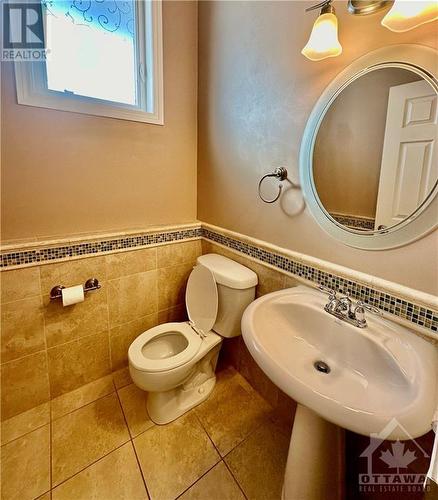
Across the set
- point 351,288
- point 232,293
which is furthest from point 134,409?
point 351,288

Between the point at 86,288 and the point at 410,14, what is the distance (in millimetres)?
1747

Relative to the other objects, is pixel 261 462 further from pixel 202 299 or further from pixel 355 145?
pixel 355 145

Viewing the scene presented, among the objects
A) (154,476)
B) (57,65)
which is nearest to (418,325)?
(154,476)

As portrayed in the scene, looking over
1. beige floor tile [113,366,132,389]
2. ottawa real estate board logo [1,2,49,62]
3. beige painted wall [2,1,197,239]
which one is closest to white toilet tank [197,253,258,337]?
beige painted wall [2,1,197,239]

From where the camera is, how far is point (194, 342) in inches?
55.7

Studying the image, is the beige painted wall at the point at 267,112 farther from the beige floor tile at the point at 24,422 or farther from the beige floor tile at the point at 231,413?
the beige floor tile at the point at 24,422

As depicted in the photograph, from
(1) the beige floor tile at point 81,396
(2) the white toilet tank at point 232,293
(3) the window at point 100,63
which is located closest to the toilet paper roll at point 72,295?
(1) the beige floor tile at point 81,396

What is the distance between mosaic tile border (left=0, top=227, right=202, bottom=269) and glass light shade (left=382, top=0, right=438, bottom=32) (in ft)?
4.55

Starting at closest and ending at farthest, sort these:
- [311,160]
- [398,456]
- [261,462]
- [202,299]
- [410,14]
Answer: [410,14]
[398,456]
[311,160]
[261,462]
[202,299]

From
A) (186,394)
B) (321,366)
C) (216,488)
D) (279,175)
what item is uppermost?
(279,175)

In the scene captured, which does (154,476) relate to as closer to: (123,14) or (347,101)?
(347,101)

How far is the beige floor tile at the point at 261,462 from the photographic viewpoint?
3.55ft

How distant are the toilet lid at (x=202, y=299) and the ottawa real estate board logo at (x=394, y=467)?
0.90 m

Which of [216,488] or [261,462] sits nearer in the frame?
[216,488]
